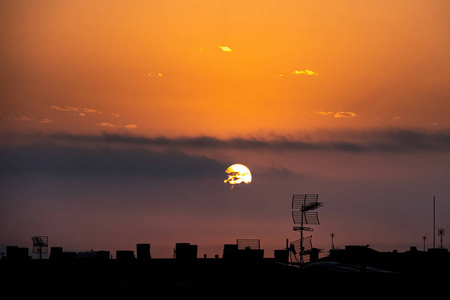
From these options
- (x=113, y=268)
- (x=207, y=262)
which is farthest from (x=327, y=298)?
(x=207, y=262)

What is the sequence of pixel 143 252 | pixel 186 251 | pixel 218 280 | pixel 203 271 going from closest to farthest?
pixel 218 280, pixel 203 271, pixel 186 251, pixel 143 252

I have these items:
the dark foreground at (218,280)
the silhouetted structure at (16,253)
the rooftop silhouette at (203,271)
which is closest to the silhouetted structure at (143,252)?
the rooftop silhouette at (203,271)

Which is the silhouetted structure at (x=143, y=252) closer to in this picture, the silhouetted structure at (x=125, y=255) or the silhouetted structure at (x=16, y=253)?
the silhouetted structure at (x=125, y=255)

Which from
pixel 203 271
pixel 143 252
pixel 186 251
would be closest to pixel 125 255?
pixel 143 252

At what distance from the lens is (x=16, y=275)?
132m

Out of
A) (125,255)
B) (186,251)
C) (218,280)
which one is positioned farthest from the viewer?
(125,255)

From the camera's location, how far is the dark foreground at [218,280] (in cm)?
8462

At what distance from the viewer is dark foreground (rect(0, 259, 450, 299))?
84625 mm

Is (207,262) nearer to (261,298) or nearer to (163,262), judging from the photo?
(163,262)

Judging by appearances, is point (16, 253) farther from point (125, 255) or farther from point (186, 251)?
point (186, 251)

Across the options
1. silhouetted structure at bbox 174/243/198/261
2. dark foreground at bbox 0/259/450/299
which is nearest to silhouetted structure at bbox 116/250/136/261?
silhouetted structure at bbox 174/243/198/261

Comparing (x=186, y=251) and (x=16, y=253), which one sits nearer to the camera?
(x=186, y=251)

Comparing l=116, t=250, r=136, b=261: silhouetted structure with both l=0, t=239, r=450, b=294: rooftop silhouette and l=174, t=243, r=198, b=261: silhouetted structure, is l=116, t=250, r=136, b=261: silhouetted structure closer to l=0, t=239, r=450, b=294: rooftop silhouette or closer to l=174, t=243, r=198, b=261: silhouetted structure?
l=0, t=239, r=450, b=294: rooftop silhouette

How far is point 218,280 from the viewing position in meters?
108
